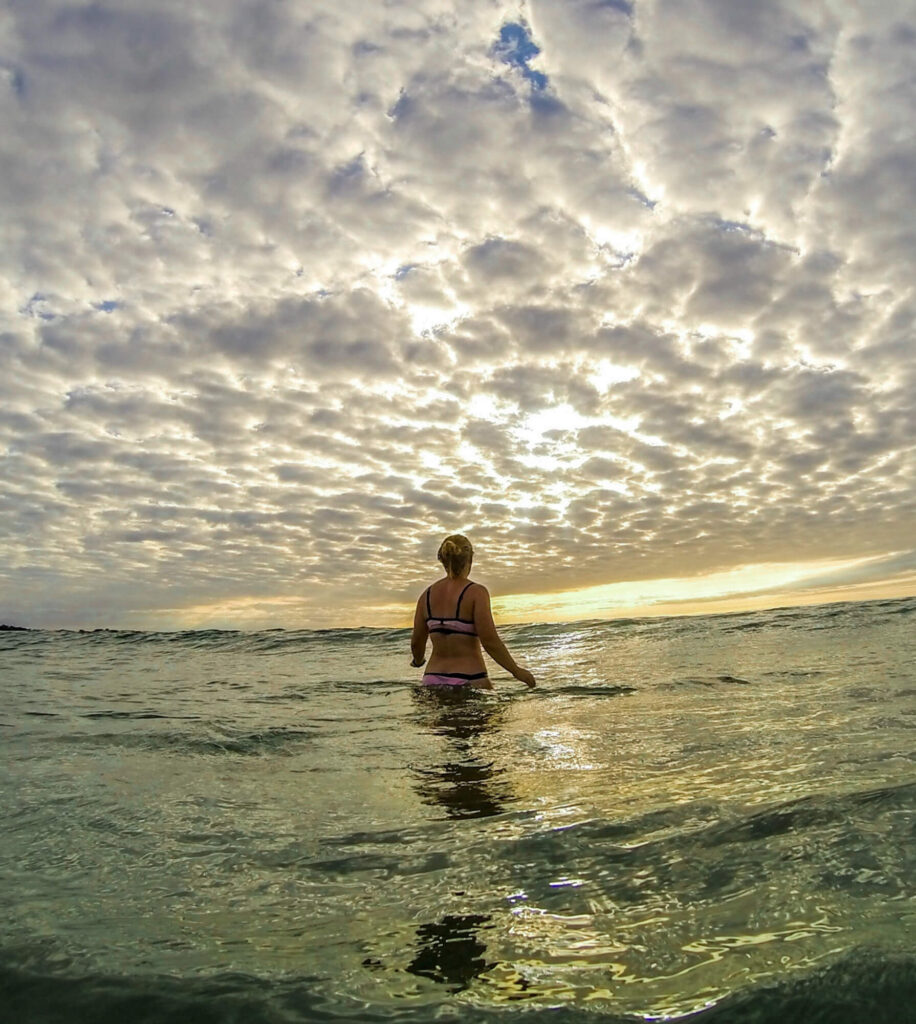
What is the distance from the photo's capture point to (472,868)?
2.58 meters

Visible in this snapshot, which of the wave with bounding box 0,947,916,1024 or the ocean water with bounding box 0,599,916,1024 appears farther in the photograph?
the ocean water with bounding box 0,599,916,1024

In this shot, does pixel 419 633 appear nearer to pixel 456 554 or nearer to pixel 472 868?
pixel 456 554

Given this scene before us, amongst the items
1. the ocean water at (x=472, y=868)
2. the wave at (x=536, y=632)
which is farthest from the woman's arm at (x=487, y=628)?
the wave at (x=536, y=632)

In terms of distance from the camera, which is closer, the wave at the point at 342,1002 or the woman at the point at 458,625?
the wave at the point at 342,1002

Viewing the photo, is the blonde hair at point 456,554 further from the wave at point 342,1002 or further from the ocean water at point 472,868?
the wave at point 342,1002

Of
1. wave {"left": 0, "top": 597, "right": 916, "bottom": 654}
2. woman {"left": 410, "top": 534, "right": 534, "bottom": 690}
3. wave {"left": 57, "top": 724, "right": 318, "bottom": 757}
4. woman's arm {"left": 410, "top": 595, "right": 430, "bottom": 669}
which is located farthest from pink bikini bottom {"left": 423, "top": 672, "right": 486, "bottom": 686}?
wave {"left": 0, "top": 597, "right": 916, "bottom": 654}

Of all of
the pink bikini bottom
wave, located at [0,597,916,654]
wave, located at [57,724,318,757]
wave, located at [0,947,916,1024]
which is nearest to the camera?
wave, located at [0,947,916,1024]

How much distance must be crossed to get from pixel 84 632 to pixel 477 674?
27.8 metres

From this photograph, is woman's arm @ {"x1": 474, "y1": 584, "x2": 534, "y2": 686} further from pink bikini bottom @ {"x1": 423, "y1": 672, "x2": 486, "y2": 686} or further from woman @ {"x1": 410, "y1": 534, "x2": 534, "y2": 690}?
pink bikini bottom @ {"x1": 423, "y1": 672, "x2": 486, "y2": 686}

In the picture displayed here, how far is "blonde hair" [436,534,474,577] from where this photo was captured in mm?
7684

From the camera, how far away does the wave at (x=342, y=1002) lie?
63.0 inches

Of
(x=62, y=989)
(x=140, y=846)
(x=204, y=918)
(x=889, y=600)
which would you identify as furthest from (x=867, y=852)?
(x=889, y=600)

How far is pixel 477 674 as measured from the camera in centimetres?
795

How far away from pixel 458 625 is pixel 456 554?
778 millimetres
